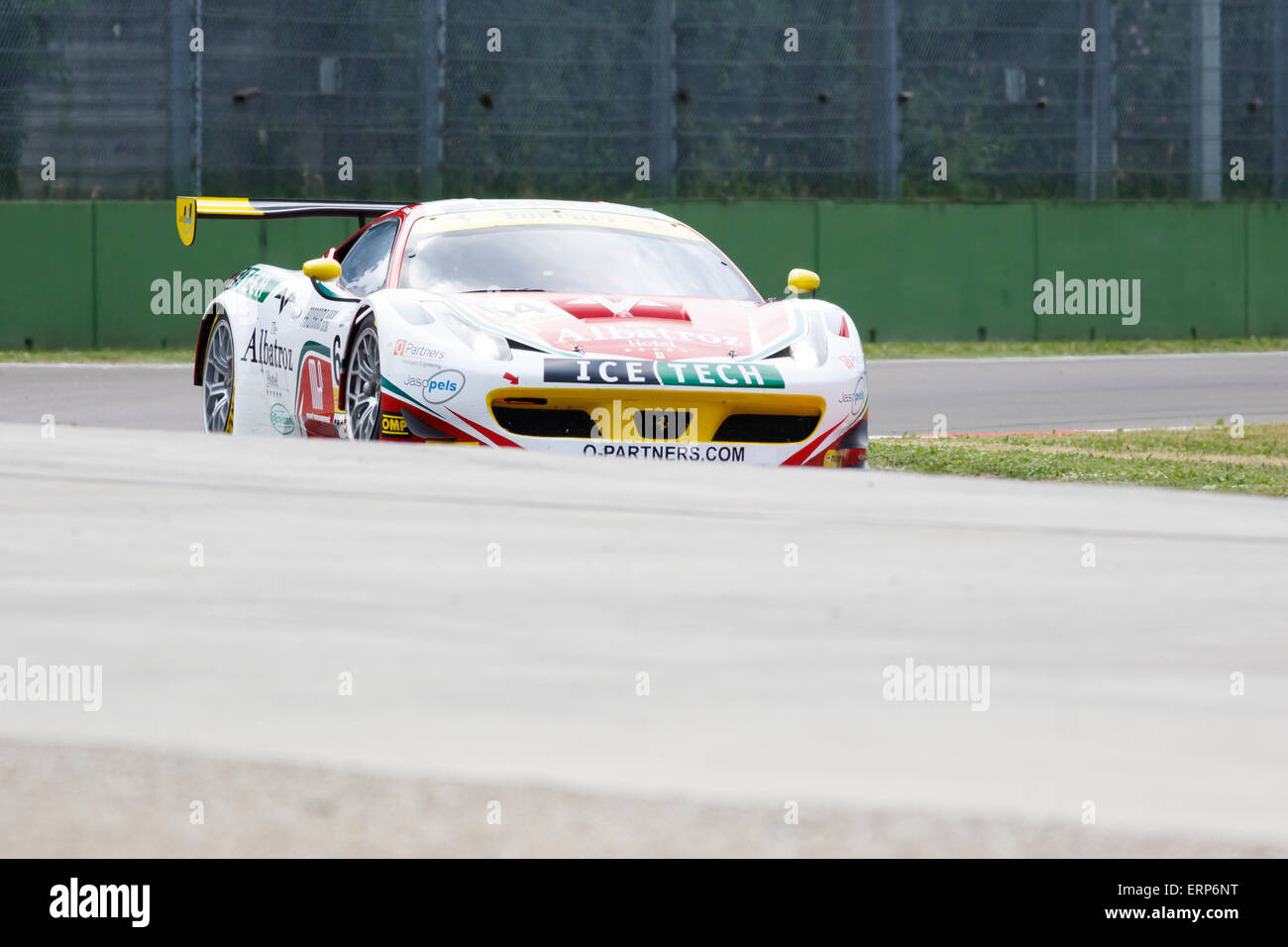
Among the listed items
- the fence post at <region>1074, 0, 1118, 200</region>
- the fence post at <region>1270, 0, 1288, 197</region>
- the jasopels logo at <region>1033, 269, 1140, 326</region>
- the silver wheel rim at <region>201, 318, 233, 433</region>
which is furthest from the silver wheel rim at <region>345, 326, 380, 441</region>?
the fence post at <region>1270, 0, 1288, 197</region>

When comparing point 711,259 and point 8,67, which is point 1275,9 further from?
point 711,259

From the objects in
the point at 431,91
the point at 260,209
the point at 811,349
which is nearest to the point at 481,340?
the point at 811,349

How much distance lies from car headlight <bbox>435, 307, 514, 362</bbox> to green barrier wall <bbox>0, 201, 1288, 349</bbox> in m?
13.5

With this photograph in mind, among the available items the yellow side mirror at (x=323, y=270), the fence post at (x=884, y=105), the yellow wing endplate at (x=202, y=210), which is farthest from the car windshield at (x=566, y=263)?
the fence post at (x=884, y=105)

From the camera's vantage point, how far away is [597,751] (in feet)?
11.8

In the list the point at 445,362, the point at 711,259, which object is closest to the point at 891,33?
the point at 711,259

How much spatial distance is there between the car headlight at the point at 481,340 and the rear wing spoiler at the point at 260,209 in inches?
86.8

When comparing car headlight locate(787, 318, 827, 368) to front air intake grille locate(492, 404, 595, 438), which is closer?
front air intake grille locate(492, 404, 595, 438)

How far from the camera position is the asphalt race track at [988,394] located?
12586 mm

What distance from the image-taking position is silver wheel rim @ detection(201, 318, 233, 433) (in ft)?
31.9

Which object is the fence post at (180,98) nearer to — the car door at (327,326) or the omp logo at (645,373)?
the car door at (327,326)
